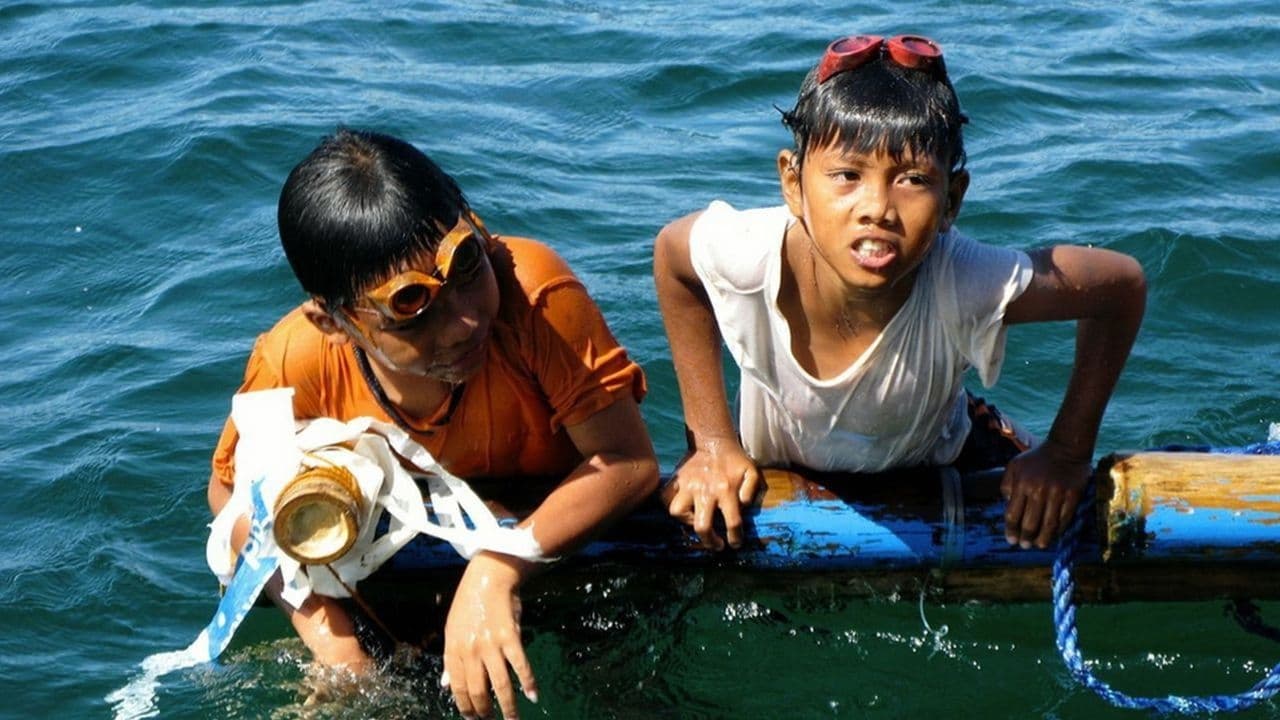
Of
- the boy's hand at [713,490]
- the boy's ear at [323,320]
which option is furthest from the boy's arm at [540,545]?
the boy's ear at [323,320]

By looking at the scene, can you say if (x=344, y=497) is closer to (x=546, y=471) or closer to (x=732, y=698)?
(x=546, y=471)

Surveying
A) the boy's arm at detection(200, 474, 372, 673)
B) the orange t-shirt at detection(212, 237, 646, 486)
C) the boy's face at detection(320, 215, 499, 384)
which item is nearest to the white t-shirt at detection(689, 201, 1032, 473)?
the orange t-shirt at detection(212, 237, 646, 486)

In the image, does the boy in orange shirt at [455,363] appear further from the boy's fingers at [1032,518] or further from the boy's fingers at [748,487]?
the boy's fingers at [1032,518]

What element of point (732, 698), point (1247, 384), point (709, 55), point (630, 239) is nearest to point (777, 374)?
point (732, 698)

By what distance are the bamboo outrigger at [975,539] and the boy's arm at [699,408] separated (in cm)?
7

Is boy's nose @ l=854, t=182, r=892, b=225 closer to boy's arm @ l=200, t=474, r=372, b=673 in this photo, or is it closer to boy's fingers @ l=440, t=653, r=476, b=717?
boy's fingers @ l=440, t=653, r=476, b=717

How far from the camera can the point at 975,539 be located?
4113 mm

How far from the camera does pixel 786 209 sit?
14.1 ft

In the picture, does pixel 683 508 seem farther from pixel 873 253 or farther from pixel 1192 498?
pixel 1192 498

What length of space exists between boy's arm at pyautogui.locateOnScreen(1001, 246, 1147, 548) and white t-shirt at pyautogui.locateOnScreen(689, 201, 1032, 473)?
7 centimetres

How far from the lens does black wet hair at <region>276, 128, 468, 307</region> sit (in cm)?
371

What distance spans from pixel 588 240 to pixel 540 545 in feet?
13.7

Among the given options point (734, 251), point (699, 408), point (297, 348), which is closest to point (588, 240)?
point (699, 408)

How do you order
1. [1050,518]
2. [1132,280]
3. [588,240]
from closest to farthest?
1. [1132,280]
2. [1050,518]
3. [588,240]
